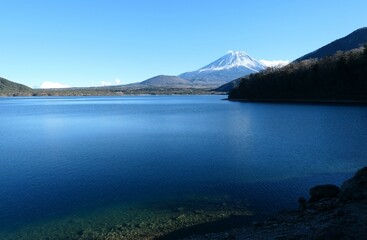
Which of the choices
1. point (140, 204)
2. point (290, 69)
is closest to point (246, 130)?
point (140, 204)

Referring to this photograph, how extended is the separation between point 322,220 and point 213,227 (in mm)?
3954

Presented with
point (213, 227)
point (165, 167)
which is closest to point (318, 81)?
point (165, 167)

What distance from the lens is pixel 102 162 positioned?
24594 mm

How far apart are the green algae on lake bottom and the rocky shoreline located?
1.76 m

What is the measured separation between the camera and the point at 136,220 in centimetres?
1392

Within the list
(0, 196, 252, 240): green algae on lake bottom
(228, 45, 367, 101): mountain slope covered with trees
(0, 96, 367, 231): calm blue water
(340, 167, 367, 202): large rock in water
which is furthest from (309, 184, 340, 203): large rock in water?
(228, 45, 367, 101): mountain slope covered with trees

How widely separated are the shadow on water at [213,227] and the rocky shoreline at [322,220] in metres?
0.58

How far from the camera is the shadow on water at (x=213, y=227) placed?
12.3 meters

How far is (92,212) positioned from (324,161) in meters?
16.4

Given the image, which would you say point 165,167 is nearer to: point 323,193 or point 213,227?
point 213,227

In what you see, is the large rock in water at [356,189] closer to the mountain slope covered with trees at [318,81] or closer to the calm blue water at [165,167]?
the calm blue water at [165,167]

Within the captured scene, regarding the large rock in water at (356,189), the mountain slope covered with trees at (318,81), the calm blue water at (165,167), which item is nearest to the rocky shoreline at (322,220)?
the large rock in water at (356,189)

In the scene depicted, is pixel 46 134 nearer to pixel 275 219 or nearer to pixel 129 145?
pixel 129 145

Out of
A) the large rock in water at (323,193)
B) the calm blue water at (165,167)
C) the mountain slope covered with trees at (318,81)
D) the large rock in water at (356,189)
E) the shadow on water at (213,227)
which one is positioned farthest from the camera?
the mountain slope covered with trees at (318,81)
